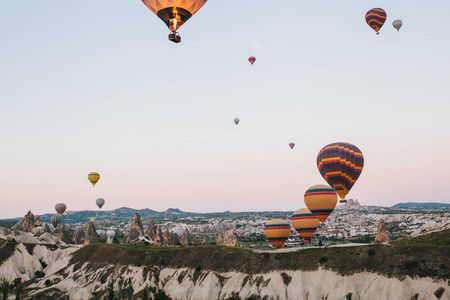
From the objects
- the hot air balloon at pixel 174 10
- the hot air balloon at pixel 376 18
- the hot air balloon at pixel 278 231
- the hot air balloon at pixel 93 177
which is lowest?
the hot air balloon at pixel 278 231

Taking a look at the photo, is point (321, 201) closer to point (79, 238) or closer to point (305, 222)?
point (305, 222)

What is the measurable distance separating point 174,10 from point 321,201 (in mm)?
48914

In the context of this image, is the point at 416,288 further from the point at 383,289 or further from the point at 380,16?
the point at 380,16

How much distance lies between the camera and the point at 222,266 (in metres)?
82.2

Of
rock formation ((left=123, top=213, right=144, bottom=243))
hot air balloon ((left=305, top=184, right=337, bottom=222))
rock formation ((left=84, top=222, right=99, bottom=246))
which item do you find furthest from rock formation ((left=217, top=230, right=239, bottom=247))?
hot air balloon ((left=305, top=184, right=337, bottom=222))

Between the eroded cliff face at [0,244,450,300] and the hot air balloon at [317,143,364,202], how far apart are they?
49.0 ft

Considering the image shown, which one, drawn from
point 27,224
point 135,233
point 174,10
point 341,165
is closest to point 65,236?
point 135,233

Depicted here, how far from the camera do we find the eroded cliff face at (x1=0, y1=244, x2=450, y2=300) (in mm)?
63281

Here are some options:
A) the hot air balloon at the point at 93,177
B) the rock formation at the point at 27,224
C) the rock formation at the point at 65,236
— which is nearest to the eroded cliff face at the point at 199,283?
the hot air balloon at the point at 93,177

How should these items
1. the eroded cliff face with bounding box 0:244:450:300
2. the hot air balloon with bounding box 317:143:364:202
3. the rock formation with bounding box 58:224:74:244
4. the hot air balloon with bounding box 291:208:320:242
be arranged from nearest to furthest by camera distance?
the eroded cliff face with bounding box 0:244:450:300 < the hot air balloon with bounding box 317:143:364:202 < the hot air balloon with bounding box 291:208:320:242 < the rock formation with bounding box 58:224:74:244

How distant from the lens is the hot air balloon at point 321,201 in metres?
73.6

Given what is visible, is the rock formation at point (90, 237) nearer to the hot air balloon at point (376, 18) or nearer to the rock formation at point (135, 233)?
the rock formation at point (135, 233)

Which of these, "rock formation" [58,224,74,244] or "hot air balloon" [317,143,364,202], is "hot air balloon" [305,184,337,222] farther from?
"rock formation" [58,224,74,244]

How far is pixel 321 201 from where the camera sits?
73.4m
